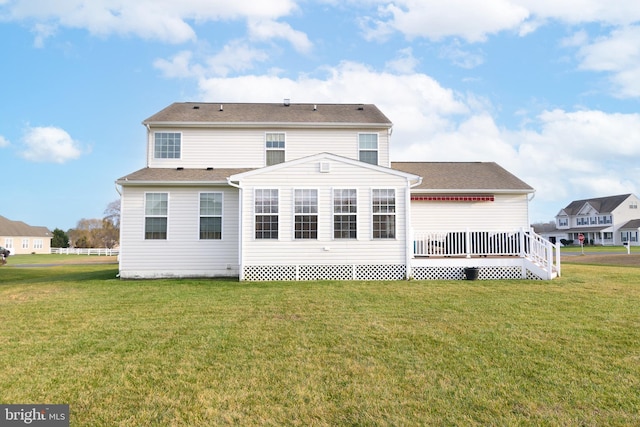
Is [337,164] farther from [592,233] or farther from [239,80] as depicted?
[592,233]

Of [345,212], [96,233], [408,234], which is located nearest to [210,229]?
[345,212]

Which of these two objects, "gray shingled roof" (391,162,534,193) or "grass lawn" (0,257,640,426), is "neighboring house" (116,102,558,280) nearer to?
"gray shingled roof" (391,162,534,193)

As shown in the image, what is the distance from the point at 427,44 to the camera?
46.2 feet

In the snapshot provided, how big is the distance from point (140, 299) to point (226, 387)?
643cm

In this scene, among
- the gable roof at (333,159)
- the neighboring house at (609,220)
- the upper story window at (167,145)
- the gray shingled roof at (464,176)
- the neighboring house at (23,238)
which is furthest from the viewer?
the neighboring house at (23,238)

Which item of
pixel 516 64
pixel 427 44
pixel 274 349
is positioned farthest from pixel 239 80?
pixel 274 349

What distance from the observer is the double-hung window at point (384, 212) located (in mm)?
12797

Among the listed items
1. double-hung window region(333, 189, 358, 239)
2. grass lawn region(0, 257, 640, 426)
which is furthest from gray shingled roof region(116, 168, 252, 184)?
grass lawn region(0, 257, 640, 426)

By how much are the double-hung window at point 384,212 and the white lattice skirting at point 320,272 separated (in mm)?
1156

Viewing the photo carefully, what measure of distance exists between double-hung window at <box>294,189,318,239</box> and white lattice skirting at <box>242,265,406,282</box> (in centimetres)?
111

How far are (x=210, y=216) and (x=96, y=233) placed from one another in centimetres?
5219

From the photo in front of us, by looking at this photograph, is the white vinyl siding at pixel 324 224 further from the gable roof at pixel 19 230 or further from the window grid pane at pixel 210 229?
the gable roof at pixel 19 230

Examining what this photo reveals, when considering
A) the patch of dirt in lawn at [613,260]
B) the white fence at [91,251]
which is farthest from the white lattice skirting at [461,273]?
the white fence at [91,251]

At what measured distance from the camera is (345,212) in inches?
502
